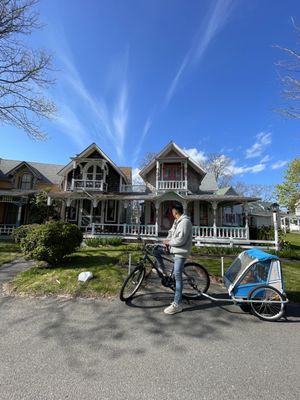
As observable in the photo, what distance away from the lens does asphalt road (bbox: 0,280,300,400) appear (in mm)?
2316

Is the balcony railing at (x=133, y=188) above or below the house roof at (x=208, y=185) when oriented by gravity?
below

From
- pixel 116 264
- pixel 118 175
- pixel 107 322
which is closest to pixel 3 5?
pixel 118 175

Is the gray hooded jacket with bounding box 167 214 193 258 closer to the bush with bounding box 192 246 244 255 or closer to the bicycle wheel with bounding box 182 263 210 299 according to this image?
the bicycle wheel with bounding box 182 263 210 299

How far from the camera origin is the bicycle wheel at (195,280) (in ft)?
16.5

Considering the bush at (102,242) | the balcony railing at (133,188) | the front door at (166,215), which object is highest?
the balcony railing at (133,188)

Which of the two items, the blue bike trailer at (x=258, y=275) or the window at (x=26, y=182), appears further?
the window at (x=26, y=182)

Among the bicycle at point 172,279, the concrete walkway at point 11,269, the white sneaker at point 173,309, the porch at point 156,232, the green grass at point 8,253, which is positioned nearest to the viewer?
the white sneaker at point 173,309

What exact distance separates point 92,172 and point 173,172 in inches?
292

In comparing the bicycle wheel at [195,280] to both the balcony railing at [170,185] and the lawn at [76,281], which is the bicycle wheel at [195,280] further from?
the balcony railing at [170,185]

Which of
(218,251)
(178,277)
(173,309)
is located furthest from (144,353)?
(218,251)

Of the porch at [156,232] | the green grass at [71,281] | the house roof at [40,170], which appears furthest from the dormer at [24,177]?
the green grass at [71,281]

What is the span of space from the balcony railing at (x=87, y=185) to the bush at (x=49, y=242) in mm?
12122

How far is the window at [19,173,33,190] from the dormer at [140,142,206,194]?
1179 centimetres

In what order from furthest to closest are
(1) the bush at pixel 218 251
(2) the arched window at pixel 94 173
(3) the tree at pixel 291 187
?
1. (3) the tree at pixel 291 187
2. (2) the arched window at pixel 94 173
3. (1) the bush at pixel 218 251
